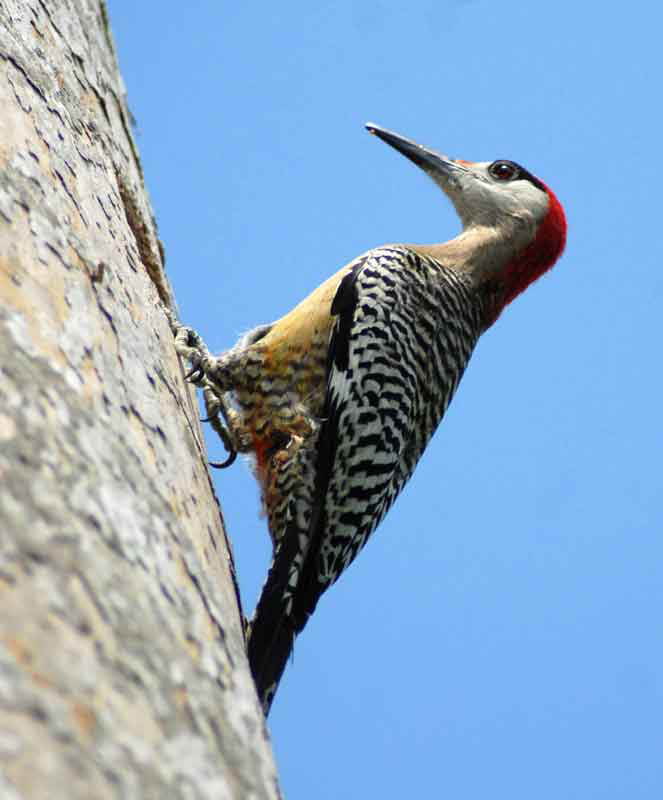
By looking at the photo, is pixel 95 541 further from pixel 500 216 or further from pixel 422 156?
pixel 422 156

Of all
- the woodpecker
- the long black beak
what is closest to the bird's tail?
the woodpecker

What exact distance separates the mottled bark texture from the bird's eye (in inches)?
141

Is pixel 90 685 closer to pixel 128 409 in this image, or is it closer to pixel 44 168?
pixel 128 409

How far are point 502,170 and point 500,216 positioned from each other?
1.67 feet

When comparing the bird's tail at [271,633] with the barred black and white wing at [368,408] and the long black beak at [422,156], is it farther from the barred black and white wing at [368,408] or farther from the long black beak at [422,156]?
the long black beak at [422,156]

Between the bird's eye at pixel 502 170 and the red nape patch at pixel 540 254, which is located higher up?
the bird's eye at pixel 502 170

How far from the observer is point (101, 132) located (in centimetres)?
361

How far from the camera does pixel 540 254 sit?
5688 millimetres

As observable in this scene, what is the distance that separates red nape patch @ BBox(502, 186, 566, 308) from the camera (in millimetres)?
5516

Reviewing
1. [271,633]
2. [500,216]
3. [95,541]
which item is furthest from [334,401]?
[95,541]

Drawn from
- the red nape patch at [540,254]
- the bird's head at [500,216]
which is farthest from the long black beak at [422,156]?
the red nape patch at [540,254]

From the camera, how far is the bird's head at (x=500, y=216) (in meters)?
5.41

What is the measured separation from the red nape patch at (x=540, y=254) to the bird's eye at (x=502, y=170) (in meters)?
0.25

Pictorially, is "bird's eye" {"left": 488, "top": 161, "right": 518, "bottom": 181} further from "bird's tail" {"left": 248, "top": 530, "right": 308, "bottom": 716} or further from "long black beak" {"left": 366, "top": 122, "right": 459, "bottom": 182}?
"bird's tail" {"left": 248, "top": 530, "right": 308, "bottom": 716}
